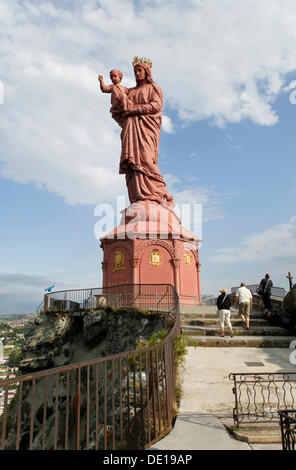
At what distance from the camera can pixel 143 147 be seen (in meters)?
22.1

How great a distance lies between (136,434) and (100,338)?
369 inches

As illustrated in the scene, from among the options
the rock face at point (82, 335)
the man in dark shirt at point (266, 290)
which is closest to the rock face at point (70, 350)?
the rock face at point (82, 335)

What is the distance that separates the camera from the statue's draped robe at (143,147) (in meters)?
21.7

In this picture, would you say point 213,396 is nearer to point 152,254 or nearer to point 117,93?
point 152,254

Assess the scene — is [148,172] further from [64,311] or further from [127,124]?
[64,311]

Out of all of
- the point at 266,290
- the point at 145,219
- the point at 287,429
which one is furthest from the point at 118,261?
the point at 287,429

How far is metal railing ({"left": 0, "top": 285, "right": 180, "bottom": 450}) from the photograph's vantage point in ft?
10.5

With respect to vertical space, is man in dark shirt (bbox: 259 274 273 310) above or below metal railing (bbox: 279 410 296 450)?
above

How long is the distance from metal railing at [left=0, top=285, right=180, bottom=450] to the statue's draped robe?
8742mm

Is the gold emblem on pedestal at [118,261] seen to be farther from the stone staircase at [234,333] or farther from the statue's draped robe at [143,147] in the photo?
the stone staircase at [234,333]

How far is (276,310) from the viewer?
40.7 feet

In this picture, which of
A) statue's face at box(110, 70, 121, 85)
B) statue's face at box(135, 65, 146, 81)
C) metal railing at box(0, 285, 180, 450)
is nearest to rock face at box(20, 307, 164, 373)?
metal railing at box(0, 285, 180, 450)

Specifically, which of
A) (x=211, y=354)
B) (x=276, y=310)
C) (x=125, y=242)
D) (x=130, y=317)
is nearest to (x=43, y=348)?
(x=130, y=317)

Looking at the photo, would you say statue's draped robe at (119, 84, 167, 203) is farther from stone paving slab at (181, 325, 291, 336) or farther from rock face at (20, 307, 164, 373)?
stone paving slab at (181, 325, 291, 336)
